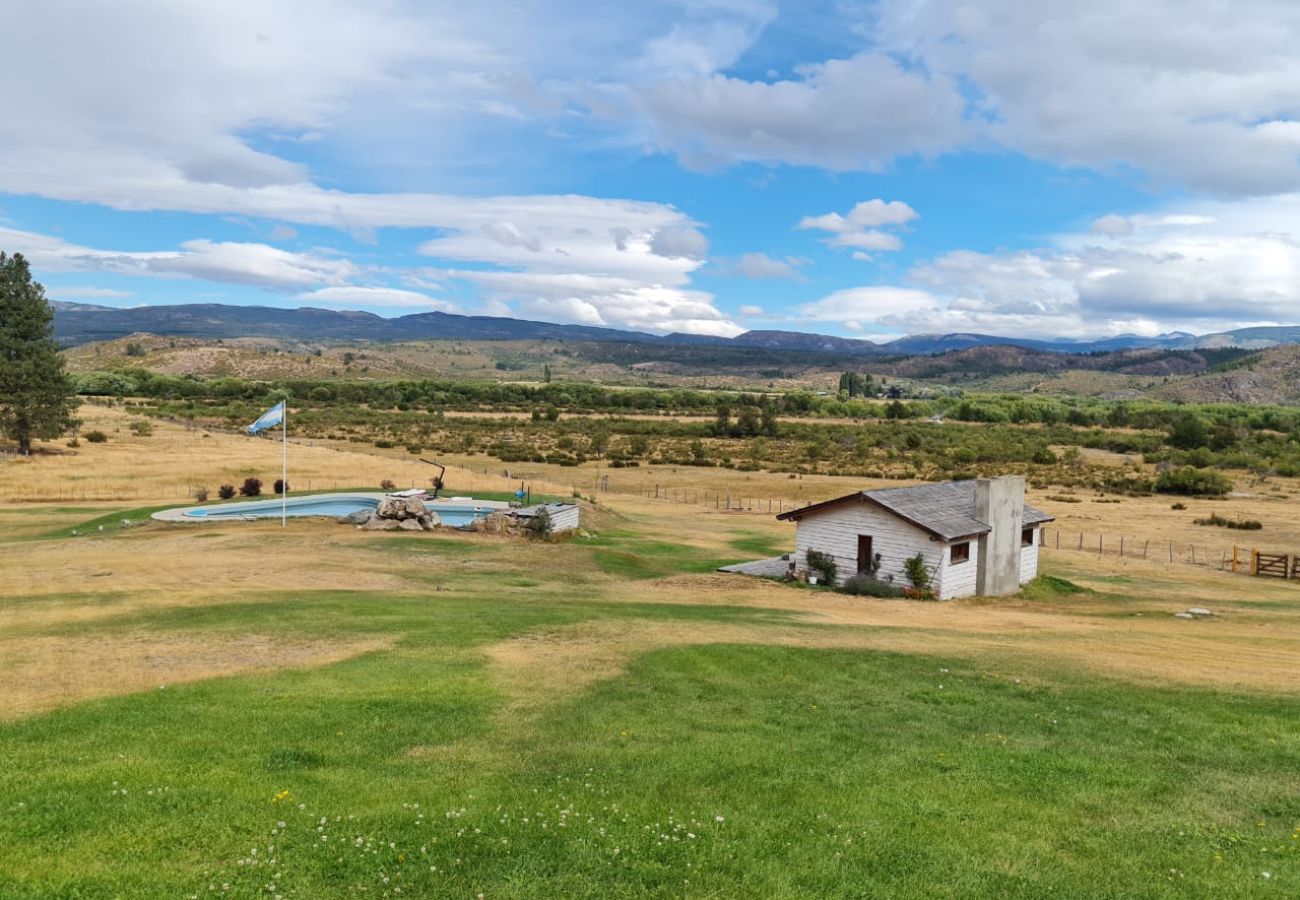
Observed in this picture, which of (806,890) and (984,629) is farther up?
(806,890)

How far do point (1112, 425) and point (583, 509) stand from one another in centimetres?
11510

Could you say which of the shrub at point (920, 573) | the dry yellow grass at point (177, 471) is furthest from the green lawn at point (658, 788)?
the dry yellow grass at point (177, 471)

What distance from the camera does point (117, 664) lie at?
47.5 feet

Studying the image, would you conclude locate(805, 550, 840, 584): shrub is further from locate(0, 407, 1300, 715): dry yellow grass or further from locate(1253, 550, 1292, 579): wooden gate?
locate(1253, 550, 1292, 579): wooden gate

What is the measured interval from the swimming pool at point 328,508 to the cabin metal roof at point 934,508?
1380cm

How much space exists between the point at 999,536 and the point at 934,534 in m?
4.25

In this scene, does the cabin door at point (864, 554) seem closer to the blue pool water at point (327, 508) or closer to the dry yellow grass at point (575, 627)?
the dry yellow grass at point (575, 627)

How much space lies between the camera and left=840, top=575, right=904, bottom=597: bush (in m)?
29.1

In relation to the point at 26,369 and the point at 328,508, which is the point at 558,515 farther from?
the point at 26,369

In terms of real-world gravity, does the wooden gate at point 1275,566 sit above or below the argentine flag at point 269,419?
below

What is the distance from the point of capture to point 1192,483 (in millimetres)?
64000

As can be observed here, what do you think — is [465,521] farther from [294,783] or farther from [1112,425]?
[1112,425]

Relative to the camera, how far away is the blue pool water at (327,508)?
36.5 metres

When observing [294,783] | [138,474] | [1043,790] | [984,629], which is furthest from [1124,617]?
[138,474]
